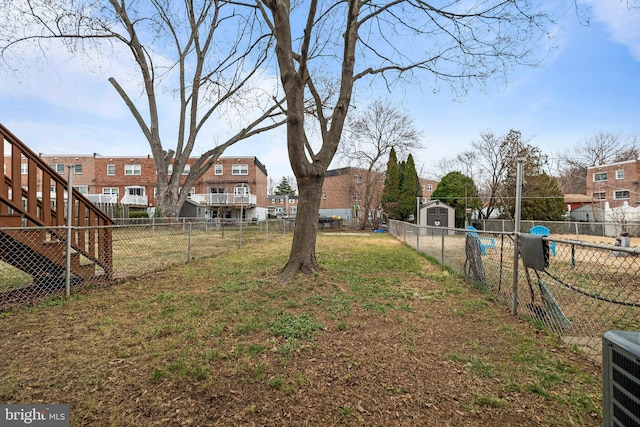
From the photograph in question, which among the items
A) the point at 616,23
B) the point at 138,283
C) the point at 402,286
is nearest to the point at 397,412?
the point at 402,286

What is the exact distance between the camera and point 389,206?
26891mm

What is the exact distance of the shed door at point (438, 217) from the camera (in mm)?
22469

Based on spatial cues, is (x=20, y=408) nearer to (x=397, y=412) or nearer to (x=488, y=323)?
(x=397, y=412)

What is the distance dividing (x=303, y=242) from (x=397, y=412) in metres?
3.90

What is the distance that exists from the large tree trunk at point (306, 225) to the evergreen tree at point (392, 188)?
22011mm

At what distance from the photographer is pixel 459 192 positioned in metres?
25.6

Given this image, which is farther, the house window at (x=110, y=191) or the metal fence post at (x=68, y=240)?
the house window at (x=110, y=191)

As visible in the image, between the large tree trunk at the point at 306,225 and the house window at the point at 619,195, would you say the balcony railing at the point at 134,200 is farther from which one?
the house window at the point at 619,195

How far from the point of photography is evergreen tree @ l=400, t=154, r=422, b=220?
26.0 meters

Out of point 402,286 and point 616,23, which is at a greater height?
point 616,23
